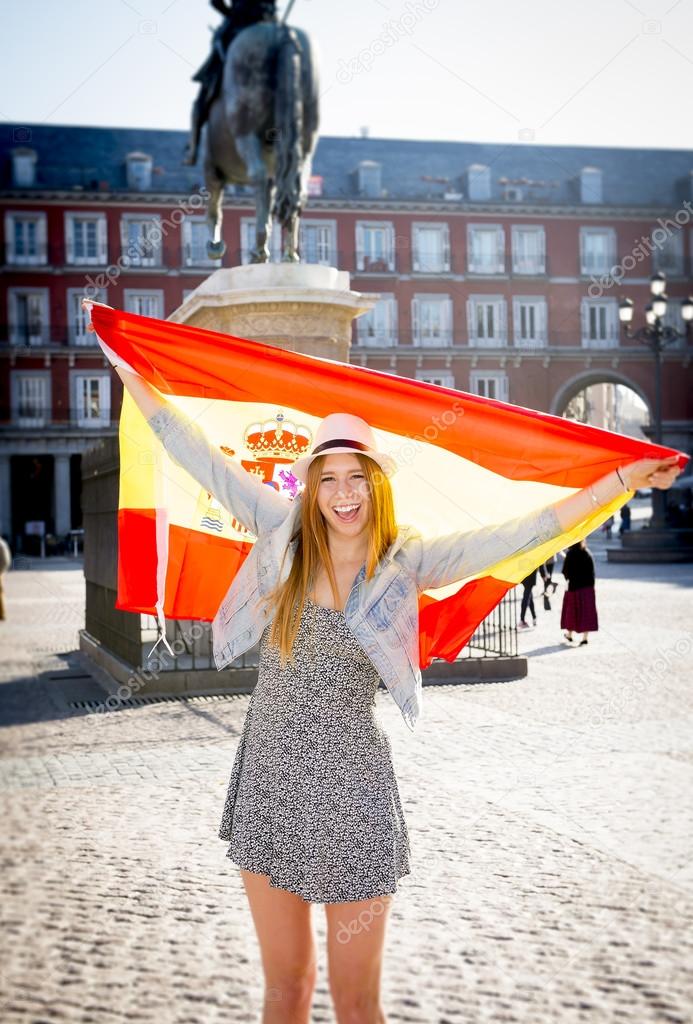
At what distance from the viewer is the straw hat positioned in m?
3.44

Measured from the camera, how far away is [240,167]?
1183 centimetres

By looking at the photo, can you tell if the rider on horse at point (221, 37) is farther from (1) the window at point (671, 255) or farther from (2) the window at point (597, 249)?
(1) the window at point (671, 255)

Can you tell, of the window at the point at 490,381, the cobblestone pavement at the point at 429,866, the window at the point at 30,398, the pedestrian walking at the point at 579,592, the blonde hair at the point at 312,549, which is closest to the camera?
the blonde hair at the point at 312,549

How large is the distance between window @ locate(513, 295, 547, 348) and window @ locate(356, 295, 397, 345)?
5835mm

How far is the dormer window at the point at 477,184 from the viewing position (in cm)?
5484

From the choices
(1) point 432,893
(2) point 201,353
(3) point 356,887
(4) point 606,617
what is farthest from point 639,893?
(4) point 606,617

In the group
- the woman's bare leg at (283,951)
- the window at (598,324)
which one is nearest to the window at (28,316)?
the window at (598,324)

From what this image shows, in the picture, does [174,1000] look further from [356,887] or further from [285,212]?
[285,212]

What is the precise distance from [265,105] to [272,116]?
4.7 inches

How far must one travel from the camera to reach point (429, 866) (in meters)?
5.59

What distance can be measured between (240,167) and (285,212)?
159cm

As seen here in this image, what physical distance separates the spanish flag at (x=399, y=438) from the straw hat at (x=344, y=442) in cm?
44

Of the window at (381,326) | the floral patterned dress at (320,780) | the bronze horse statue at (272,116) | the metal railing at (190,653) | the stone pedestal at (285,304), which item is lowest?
the metal railing at (190,653)

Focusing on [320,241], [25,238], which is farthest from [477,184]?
[25,238]
